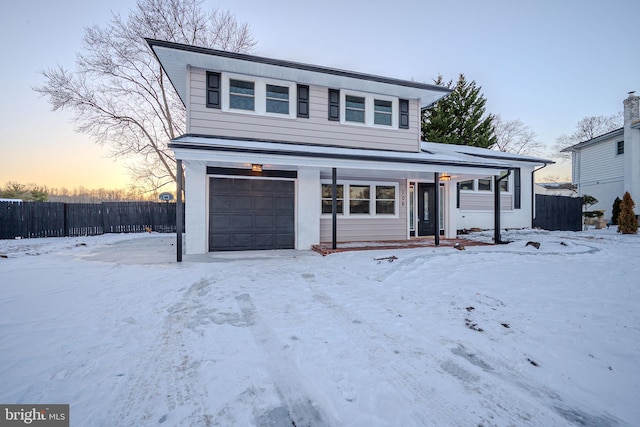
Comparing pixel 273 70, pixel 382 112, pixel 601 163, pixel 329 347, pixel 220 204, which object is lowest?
pixel 329 347

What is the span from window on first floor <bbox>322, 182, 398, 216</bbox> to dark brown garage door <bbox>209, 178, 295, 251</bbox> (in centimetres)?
166

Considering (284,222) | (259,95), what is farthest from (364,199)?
(259,95)

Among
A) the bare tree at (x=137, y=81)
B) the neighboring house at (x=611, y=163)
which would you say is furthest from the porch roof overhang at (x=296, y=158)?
the neighboring house at (x=611, y=163)

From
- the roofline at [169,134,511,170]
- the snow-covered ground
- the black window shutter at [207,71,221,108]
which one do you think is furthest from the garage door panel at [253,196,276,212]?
the snow-covered ground

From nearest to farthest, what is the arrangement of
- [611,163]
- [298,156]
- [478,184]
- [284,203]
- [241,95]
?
[298,156] → [241,95] → [284,203] → [478,184] → [611,163]

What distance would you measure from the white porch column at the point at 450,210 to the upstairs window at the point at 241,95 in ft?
28.6

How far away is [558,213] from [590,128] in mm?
26862

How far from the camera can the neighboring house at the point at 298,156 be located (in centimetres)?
798

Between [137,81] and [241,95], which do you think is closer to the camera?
[241,95]

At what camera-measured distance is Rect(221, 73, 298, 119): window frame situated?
842cm

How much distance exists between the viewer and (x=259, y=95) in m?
8.75

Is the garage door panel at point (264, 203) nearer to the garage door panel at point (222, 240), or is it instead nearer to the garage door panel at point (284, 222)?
the garage door panel at point (284, 222)

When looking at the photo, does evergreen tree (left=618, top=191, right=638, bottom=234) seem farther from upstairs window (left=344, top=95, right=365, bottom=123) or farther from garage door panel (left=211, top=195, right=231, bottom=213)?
garage door panel (left=211, top=195, right=231, bottom=213)

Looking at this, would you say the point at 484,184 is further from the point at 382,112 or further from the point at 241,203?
the point at 241,203
